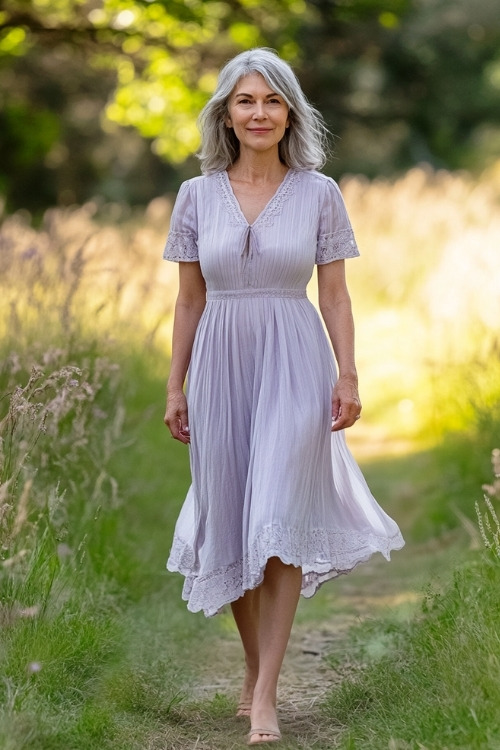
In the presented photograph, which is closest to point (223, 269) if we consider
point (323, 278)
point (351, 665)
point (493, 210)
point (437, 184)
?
point (323, 278)

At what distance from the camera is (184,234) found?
3648 millimetres

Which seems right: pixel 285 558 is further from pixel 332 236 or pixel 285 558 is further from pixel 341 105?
pixel 341 105

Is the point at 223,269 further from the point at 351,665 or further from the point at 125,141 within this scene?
the point at 125,141

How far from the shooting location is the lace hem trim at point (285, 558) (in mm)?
3305

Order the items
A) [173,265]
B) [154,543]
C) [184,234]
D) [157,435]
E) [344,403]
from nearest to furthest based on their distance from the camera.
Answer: [344,403] < [184,234] < [154,543] < [157,435] < [173,265]

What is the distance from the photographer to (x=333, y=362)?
3.56 meters

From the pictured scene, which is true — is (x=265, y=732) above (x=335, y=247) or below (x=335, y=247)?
below

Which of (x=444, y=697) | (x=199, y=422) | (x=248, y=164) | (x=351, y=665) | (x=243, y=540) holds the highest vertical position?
(x=248, y=164)

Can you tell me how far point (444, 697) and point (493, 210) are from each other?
854 centimetres

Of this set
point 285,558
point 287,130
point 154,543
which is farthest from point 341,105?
point 285,558

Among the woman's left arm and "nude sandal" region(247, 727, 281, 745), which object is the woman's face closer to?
the woman's left arm

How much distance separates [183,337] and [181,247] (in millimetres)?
278

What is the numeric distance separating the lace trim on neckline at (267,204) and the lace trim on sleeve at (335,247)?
17cm

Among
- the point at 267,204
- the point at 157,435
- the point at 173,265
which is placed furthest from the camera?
the point at 173,265
